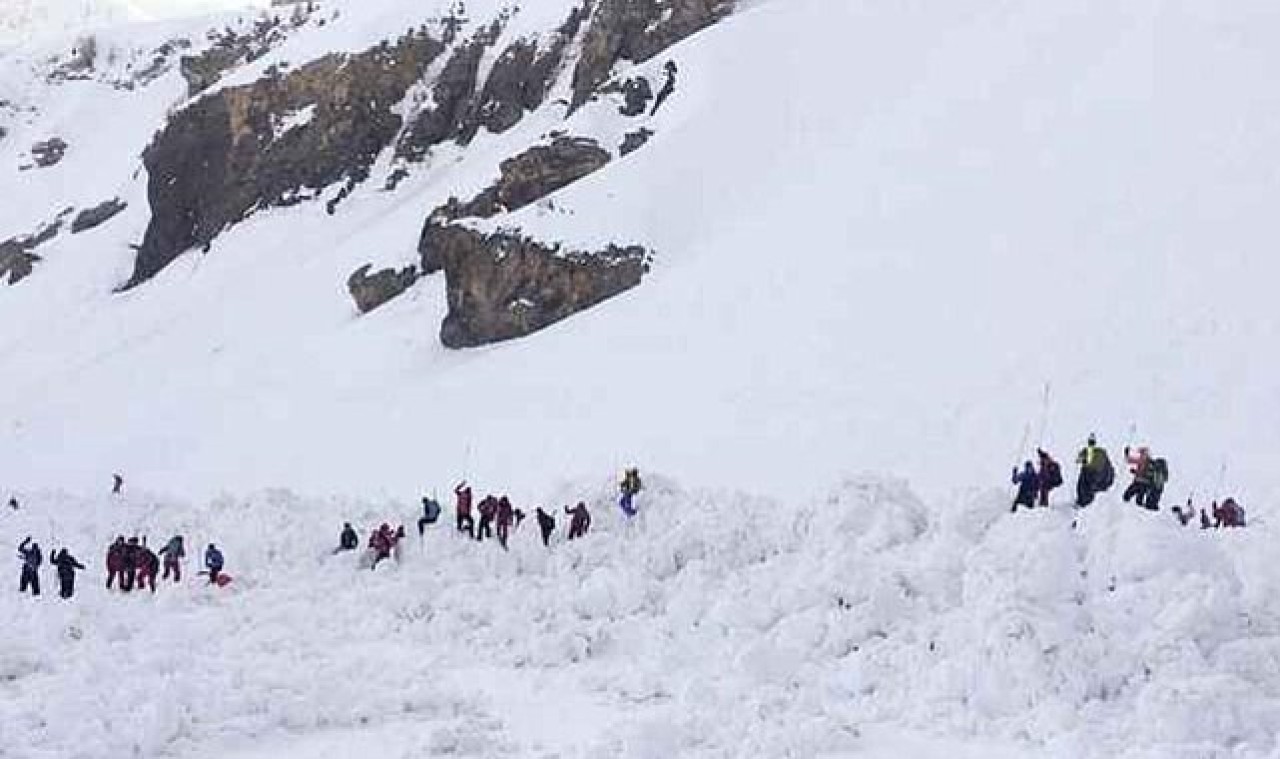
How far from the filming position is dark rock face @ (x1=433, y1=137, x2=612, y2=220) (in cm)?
4412

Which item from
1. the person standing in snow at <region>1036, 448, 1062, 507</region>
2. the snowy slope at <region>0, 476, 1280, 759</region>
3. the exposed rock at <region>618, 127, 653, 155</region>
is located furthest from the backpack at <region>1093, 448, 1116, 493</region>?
the exposed rock at <region>618, 127, 653, 155</region>

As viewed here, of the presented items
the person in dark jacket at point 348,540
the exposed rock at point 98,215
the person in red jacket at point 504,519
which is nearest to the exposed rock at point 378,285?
the person in dark jacket at point 348,540

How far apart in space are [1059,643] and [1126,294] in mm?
17373

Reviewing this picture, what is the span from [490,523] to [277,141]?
144 ft

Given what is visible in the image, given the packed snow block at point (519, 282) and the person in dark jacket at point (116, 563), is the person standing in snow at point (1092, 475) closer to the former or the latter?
the person in dark jacket at point (116, 563)

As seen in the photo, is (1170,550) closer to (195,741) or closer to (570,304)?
(195,741)

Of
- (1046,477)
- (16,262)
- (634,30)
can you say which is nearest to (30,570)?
(1046,477)

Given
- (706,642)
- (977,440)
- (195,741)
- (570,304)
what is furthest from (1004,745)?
(570,304)

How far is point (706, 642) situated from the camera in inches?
550

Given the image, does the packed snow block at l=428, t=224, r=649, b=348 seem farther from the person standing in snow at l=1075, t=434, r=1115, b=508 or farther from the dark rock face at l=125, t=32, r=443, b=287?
the person standing in snow at l=1075, t=434, r=1115, b=508

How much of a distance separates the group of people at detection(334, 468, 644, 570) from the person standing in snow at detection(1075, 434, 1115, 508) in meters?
5.98

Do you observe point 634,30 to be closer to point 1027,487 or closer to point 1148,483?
point 1148,483

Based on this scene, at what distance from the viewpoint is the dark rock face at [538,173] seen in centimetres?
4412

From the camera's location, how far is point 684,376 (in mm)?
30328
